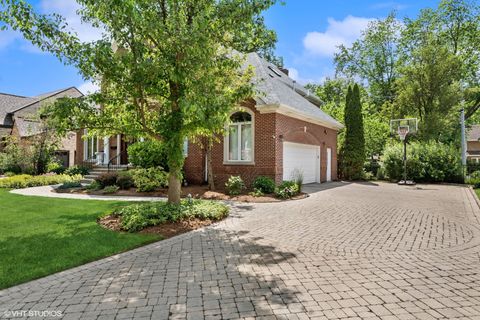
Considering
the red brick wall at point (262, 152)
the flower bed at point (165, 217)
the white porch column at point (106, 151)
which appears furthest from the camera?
the white porch column at point (106, 151)

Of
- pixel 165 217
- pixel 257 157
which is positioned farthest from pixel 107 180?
pixel 165 217

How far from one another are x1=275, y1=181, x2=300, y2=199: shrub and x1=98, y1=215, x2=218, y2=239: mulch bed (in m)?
4.46

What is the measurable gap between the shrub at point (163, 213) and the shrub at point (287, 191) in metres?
3.54

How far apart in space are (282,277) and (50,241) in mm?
4494

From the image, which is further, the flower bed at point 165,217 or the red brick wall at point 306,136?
the red brick wall at point 306,136

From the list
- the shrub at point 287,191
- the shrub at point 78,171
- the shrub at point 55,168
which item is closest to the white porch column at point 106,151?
the shrub at point 78,171

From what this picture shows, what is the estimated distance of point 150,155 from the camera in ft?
49.5

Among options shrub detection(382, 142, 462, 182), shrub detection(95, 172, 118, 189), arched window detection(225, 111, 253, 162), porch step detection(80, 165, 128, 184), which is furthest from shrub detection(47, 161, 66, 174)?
A: shrub detection(382, 142, 462, 182)

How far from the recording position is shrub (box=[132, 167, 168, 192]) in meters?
12.9

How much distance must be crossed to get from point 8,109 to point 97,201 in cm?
3119

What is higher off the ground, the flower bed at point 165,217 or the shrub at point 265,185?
the shrub at point 265,185

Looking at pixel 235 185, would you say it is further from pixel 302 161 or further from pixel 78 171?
pixel 78 171

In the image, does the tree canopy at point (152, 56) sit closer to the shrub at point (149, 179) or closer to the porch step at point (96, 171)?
the shrub at point (149, 179)

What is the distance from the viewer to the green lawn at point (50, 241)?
4502 mm
